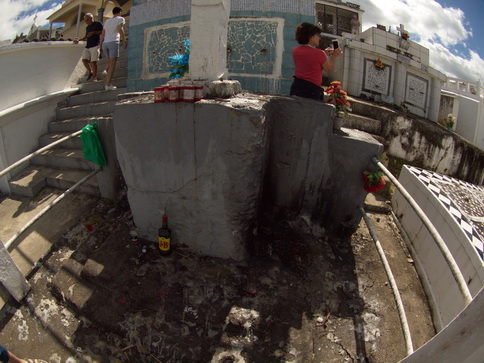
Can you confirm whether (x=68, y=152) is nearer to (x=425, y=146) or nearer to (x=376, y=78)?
(x=425, y=146)

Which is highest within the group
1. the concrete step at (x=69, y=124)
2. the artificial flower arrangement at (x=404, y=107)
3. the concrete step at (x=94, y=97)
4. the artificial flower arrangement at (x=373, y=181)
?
the artificial flower arrangement at (x=404, y=107)

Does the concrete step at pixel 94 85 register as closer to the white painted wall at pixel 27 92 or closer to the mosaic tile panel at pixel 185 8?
the white painted wall at pixel 27 92

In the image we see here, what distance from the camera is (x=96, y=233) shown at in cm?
360

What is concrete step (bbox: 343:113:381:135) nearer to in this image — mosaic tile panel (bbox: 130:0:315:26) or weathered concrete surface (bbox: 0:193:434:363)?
mosaic tile panel (bbox: 130:0:315:26)

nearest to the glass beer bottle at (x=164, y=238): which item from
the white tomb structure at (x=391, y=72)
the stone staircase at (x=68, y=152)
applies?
the stone staircase at (x=68, y=152)

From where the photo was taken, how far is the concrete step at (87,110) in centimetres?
582

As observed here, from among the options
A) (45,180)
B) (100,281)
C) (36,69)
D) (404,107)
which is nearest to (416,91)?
(404,107)

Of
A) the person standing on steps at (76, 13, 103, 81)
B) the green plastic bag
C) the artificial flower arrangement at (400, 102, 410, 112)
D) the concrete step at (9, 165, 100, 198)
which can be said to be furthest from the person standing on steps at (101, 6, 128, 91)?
the artificial flower arrangement at (400, 102, 410, 112)

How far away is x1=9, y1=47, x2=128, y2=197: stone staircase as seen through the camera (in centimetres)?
454

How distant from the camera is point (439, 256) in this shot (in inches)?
119

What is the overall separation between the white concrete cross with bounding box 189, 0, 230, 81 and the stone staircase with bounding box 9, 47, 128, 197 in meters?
1.44

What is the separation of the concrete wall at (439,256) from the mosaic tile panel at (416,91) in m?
6.59

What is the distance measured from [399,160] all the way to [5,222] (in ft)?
26.9

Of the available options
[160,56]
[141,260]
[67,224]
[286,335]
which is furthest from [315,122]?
[160,56]
